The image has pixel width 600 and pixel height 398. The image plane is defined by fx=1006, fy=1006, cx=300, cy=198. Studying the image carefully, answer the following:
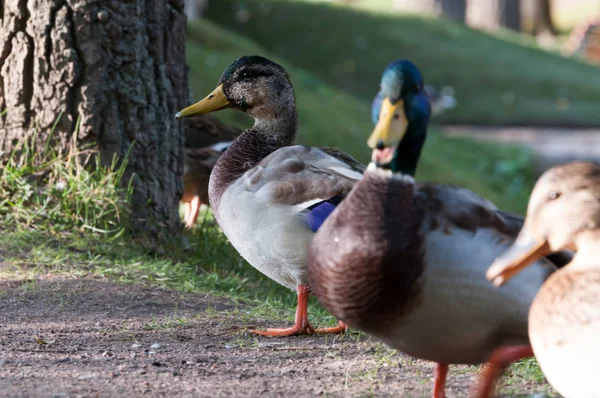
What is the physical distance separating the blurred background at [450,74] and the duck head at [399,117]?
8.98 metres

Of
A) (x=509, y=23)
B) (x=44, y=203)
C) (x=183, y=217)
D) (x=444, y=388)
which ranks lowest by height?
(x=509, y=23)

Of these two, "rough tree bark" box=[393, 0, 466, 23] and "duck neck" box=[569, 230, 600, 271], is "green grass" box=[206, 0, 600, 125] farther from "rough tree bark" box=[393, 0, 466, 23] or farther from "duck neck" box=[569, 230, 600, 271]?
"duck neck" box=[569, 230, 600, 271]

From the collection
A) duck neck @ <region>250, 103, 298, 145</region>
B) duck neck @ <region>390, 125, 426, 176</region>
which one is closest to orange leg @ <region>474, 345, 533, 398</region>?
duck neck @ <region>390, 125, 426, 176</region>

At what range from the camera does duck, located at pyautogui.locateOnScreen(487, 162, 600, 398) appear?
3.02m

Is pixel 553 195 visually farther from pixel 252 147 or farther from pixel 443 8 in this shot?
pixel 443 8

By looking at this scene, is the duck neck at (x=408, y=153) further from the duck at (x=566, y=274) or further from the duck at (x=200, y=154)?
the duck at (x=200, y=154)

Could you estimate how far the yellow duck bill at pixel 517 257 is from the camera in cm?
305

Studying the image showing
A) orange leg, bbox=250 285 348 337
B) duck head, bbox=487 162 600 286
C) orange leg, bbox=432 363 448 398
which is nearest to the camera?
duck head, bbox=487 162 600 286

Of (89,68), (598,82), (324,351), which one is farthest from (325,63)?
(324,351)

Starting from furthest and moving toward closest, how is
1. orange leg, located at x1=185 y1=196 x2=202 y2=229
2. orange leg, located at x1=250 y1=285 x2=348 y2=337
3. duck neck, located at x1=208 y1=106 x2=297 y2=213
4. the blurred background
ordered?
the blurred background → orange leg, located at x1=185 y1=196 x2=202 y2=229 → duck neck, located at x1=208 y1=106 x2=297 y2=213 → orange leg, located at x1=250 y1=285 x2=348 y2=337

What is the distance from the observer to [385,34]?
18.6 m

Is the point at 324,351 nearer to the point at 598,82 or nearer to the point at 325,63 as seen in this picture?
the point at 325,63

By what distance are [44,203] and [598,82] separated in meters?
15.5

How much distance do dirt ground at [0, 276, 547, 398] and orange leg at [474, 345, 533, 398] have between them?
421mm
